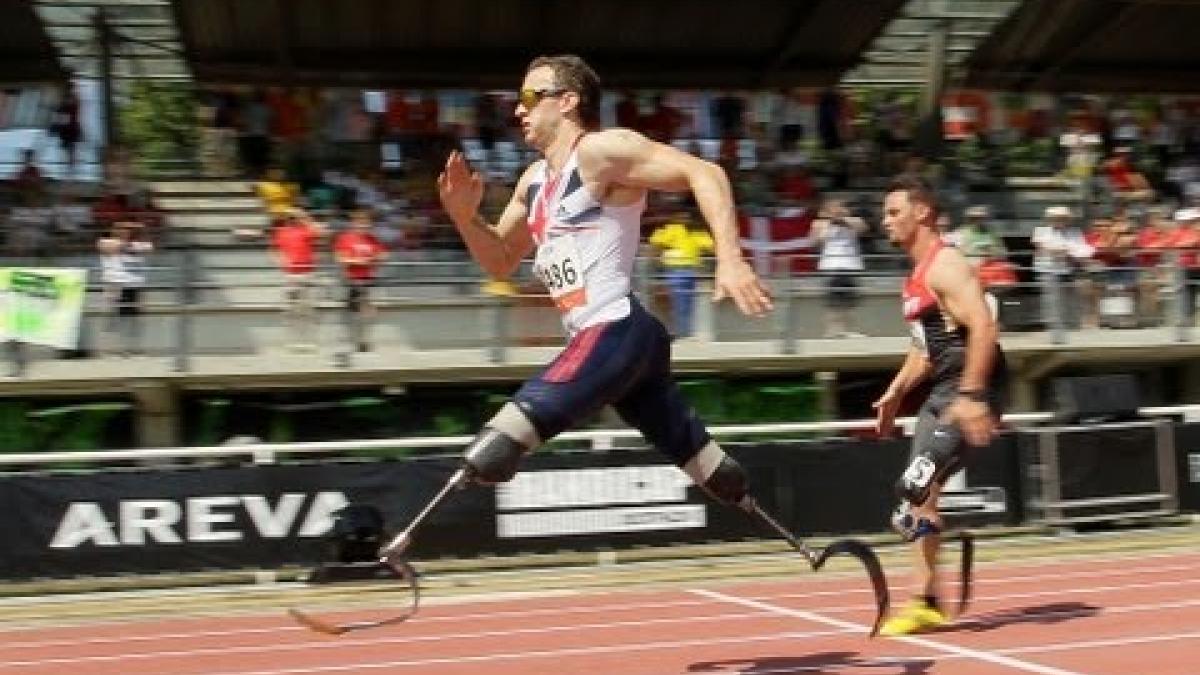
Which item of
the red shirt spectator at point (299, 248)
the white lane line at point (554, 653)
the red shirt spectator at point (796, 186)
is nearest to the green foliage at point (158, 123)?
the red shirt spectator at point (299, 248)

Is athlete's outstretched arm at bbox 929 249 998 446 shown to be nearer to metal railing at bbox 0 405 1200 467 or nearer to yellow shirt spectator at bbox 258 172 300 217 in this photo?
metal railing at bbox 0 405 1200 467

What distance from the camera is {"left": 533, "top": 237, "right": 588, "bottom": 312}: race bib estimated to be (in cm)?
644

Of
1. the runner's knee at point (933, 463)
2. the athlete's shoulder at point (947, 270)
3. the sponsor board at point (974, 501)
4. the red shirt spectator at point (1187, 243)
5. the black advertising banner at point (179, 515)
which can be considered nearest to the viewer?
the athlete's shoulder at point (947, 270)

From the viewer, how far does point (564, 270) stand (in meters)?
6.47

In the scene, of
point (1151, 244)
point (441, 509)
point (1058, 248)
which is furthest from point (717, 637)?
point (1151, 244)

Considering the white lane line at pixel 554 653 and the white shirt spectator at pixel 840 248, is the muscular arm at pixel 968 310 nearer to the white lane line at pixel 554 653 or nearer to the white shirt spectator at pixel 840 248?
the white lane line at pixel 554 653

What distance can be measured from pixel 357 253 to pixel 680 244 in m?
3.26

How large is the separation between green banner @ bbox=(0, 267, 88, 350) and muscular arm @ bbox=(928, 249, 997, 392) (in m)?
10.3

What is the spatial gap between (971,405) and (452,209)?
7.85ft

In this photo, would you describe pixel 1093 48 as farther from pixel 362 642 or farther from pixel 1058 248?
pixel 362 642

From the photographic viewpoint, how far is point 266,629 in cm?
1048

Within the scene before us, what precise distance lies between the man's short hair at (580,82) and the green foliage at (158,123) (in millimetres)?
14278

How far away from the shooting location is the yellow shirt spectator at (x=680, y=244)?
689 inches

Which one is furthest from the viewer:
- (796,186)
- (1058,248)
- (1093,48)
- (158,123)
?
(1093,48)
